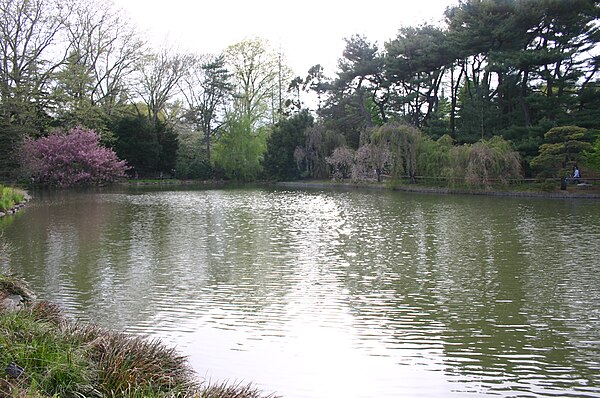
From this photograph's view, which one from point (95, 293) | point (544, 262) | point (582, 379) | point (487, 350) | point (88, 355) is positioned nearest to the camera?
point (88, 355)

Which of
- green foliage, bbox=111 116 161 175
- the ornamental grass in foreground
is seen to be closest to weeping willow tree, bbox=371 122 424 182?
green foliage, bbox=111 116 161 175

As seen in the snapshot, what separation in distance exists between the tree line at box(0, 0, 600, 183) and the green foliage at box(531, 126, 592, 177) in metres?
0.08

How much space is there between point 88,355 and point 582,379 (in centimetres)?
351

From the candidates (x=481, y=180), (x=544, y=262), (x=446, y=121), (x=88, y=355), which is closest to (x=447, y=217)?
(x=544, y=262)

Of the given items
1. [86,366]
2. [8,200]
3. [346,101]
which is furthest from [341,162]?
[86,366]

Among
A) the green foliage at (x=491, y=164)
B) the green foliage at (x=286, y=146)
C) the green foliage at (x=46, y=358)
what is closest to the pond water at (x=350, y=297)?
the green foliage at (x=46, y=358)

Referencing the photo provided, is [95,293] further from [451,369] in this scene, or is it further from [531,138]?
[531,138]

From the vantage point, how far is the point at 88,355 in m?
3.21

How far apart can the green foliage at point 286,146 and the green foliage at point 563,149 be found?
64.6 feet

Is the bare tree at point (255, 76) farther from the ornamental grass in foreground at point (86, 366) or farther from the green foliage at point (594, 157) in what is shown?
the ornamental grass in foreground at point (86, 366)

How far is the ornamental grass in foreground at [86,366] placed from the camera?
107 inches

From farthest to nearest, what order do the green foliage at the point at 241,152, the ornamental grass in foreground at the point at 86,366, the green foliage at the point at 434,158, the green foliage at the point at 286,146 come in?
the green foliage at the point at 241,152, the green foliage at the point at 286,146, the green foliage at the point at 434,158, the ornamental grass in foreground at the point at 86,366

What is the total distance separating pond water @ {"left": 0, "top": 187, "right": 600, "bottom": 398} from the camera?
393 cm

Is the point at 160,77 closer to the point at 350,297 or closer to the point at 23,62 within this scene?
the point at 23,62
